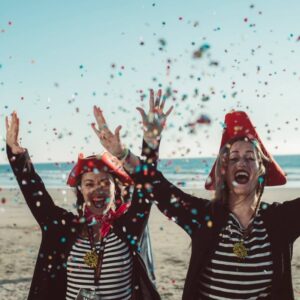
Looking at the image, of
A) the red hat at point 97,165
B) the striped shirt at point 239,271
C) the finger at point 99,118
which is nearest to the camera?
the striped shirt at point 239,271

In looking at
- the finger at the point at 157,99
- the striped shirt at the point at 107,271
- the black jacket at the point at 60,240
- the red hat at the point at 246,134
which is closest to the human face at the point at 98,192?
the black jacket at the point at 60,240

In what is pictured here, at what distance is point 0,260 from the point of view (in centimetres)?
913

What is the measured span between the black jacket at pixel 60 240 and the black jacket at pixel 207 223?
29cm

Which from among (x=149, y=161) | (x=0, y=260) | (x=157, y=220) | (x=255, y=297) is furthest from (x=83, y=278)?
(x=157, y=220)

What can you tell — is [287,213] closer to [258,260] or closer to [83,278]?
[258,260]

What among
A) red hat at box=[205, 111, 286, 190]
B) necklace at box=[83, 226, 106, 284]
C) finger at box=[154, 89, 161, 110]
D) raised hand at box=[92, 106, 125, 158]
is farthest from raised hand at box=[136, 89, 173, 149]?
necklace at box=[83, 226, 106, 284]

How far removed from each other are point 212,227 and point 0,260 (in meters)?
6.54

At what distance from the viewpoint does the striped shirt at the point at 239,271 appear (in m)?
3.34

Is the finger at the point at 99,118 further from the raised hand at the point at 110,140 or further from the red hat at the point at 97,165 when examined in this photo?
the red hat at the point at 97,165

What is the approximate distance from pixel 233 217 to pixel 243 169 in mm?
346

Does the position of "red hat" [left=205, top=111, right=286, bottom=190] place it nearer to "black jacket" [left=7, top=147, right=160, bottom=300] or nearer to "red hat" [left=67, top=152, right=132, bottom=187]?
"black jacket" [left=7, top=147, right=160, bottom=300]

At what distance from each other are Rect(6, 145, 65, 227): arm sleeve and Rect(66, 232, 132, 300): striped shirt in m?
0.34

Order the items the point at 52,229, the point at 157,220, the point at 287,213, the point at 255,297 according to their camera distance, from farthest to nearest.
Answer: the point at 157,220 < the point at 52,229 < the point at 287,213 < the point at 255,297

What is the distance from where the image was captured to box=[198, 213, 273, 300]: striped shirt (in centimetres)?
334
